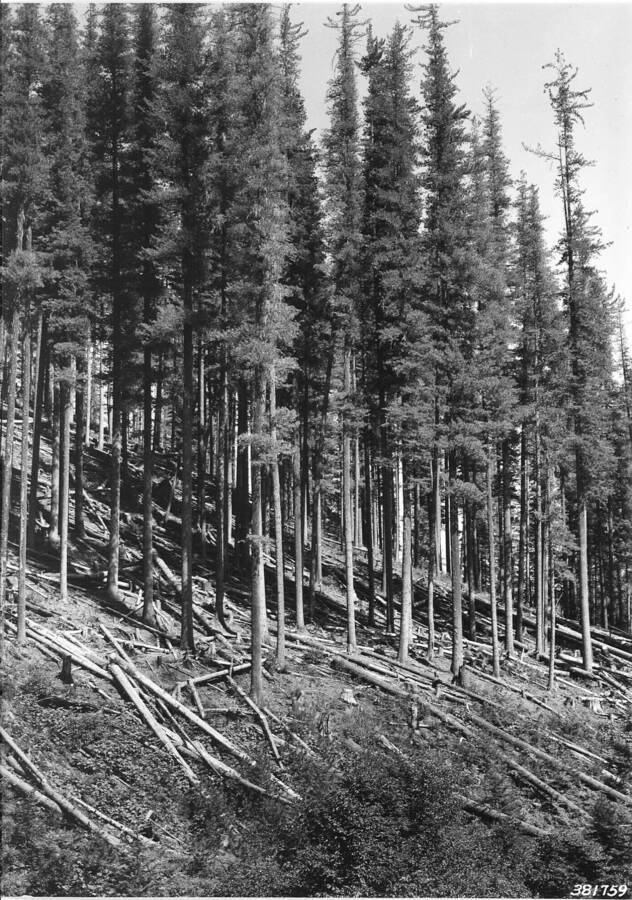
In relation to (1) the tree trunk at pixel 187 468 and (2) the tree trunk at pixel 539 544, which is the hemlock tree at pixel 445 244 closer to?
(2) the tree trunk at pixel 539 544

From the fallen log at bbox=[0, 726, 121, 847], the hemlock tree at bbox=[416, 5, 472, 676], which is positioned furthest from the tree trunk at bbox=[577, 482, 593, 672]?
the fallen log at bbox=[0, 726, 121, 847]

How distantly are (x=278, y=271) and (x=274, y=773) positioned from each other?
443 inches

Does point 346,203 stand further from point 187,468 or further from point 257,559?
point 257,559

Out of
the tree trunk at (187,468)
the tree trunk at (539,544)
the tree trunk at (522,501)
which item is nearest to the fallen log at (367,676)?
the tree trunk at (187,468)

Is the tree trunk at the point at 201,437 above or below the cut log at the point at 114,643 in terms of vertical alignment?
above

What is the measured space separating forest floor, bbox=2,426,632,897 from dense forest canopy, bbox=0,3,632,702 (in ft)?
4.07

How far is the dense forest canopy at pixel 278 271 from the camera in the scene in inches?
632

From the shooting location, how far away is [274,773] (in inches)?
499

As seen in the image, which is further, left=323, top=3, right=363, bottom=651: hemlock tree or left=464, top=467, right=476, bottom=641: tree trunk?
left=464, top=467, right=476, bottom=641: tree trunk

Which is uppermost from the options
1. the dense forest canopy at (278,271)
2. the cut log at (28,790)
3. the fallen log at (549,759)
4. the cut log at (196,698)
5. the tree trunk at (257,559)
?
the dense forest canopy at (278,271)

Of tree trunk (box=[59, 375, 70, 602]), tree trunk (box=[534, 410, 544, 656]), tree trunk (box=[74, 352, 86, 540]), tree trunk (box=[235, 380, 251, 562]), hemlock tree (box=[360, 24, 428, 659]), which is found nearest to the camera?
tree trunk (box=[59, 375, 70, 602])

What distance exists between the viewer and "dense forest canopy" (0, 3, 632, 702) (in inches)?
632

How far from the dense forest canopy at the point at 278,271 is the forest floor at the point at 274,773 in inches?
48.8

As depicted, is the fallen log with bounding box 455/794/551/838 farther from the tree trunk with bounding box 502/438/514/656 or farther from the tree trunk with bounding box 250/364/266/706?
the tree trunk with bounding box 502/438/514/656
